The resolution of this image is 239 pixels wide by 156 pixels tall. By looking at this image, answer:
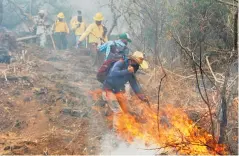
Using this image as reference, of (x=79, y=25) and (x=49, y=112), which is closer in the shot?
(x=49, y=112)

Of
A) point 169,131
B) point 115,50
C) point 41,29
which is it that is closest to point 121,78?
point 169,131

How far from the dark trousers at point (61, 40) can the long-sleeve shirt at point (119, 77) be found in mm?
10393

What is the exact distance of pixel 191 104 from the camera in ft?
25.1

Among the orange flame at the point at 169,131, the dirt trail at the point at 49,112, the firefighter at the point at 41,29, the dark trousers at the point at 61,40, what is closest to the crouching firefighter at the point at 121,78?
the orange flame at the point at 169,131

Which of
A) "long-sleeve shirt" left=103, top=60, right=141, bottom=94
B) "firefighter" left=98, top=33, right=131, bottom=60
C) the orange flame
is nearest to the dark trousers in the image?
"firefighter" left=98, top=33, right=131, bottom=60

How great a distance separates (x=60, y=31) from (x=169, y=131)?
1131cm

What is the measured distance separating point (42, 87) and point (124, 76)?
3.51m

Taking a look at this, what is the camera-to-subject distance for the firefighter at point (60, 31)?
54.3 ft

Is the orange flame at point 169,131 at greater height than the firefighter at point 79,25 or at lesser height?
lesser

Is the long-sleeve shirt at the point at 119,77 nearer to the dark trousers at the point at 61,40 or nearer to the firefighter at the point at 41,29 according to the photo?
the dark trousers at the point at 61,40

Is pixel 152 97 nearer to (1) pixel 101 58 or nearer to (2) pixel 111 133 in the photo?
(2) pixel 111 133

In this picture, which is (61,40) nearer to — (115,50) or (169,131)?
(115,50)

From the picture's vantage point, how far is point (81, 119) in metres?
7.50

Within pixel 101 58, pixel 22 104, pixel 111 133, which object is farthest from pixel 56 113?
pixel 101 58
